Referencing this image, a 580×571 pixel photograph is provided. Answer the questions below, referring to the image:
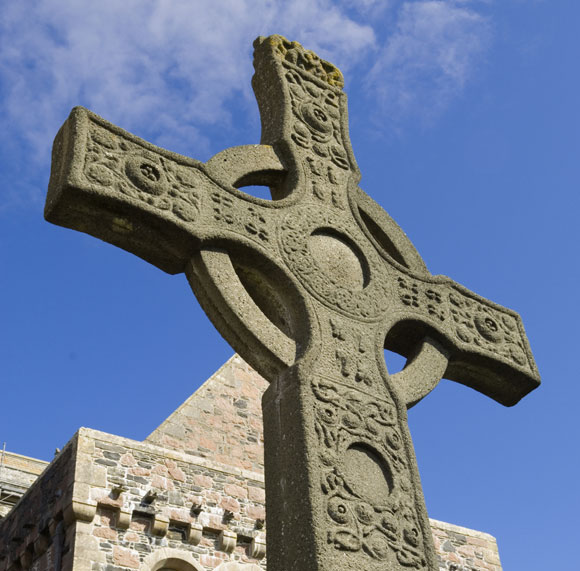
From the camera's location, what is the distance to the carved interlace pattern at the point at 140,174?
389cm

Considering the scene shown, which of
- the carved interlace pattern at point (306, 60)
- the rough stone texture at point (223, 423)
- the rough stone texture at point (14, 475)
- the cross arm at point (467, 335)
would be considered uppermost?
the rough stone texture at point (14, 475)

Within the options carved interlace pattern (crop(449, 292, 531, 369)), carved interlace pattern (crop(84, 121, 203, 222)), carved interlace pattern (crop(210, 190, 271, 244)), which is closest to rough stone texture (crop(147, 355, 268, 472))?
carved interlace pattern (crop(449, 292, 531, 369))

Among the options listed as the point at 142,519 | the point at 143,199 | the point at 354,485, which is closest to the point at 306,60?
the point at 143,199

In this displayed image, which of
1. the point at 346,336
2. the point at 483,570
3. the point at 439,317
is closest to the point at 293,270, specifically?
the point at 346,336

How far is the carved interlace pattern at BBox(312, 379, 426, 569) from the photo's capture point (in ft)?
11.1

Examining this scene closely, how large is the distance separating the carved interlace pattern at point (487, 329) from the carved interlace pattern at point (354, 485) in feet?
3.65

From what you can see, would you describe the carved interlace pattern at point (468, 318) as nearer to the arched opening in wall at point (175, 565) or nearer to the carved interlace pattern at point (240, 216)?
the carved interlace pattern at point (240, 216)

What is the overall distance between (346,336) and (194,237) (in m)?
0.87

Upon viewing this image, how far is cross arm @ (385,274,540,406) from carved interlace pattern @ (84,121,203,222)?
129 centimetres

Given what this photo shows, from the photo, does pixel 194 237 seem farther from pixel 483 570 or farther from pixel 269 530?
pixel 483 570

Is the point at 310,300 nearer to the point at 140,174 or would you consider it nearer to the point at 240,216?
the point at 240,216

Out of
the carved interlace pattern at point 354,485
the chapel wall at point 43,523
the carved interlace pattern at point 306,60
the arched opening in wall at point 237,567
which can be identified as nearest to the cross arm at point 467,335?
the carved interlace pattern at point 354,485

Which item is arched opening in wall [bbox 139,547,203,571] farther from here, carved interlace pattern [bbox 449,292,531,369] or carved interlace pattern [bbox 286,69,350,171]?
carved interlace pattern [bbox 286,69,350,171]

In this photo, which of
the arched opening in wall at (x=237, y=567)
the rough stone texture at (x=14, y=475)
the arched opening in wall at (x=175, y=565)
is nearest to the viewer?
the arched opening in wall at (x=175, y=565)
